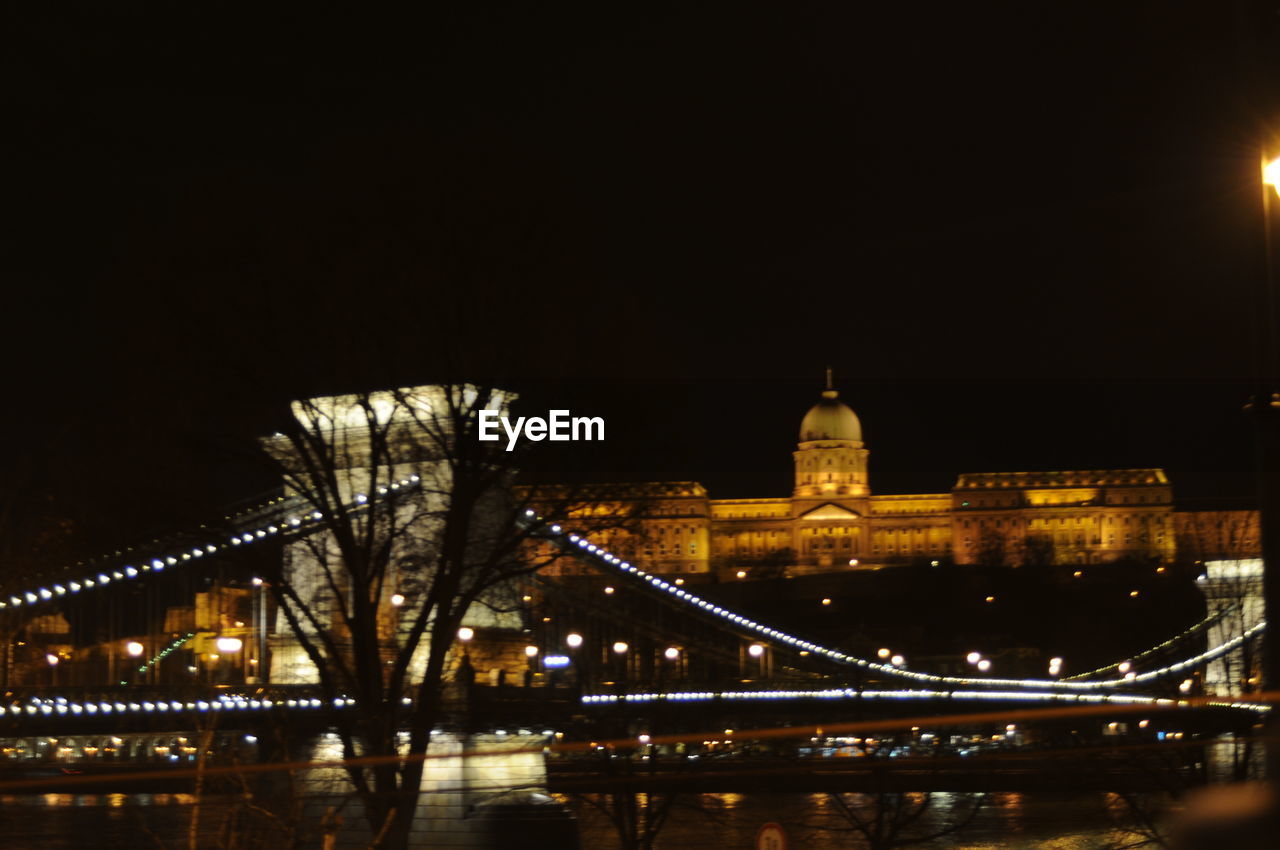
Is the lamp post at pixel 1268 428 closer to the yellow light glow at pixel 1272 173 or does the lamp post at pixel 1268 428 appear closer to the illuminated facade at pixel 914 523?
the yellow light glow at pixel 1272 173

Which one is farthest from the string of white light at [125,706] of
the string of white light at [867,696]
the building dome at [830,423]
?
the building dome at [830,423]

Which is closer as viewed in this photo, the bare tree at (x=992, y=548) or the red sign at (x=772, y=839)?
the red sign at (x=772, y=839)

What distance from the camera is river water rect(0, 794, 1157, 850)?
21328 millimetres

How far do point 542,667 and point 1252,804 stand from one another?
34090mm

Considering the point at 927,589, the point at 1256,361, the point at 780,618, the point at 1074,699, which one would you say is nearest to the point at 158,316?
the point at 1256,361

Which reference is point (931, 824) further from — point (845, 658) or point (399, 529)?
point (845, 658)

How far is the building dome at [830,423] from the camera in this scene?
144750mm

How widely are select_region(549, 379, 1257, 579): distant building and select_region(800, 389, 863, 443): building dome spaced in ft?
4.01

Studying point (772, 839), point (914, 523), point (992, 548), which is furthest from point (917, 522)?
point (772, 839)

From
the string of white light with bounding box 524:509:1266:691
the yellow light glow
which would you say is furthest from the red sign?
the string of white light with bounding box 524:509:1266:691

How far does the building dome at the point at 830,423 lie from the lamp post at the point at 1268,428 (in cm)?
13887

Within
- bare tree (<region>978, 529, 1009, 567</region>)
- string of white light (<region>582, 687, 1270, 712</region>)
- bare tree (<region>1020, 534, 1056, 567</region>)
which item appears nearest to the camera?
string of white light (<region>582, 687, 1270, 712</region>)

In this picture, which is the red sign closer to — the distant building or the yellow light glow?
the yellow light glow

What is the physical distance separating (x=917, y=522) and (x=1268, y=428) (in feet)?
428
